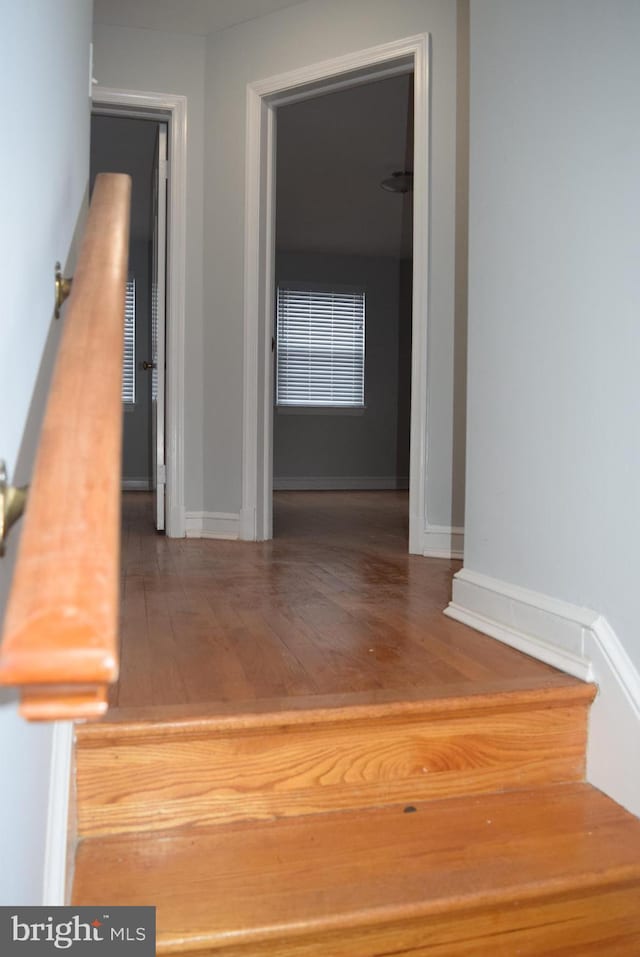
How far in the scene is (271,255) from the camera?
3695 mm

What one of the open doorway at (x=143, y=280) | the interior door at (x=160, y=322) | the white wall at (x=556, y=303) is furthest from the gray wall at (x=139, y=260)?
the white wall at (x=556, y=303)

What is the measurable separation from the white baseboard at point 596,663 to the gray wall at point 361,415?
6.25m

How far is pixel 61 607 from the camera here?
0.41 m

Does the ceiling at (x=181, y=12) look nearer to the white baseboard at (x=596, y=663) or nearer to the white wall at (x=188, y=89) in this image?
the white wall at (x=188, y=89)

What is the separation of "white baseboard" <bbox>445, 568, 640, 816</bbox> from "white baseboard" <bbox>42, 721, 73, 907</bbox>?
941 millimetres

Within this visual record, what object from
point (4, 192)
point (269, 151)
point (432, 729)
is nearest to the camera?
point (4, 192)

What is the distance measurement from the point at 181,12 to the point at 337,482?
5223mm

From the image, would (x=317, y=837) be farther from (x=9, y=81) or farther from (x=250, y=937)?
(x=9, y=81)

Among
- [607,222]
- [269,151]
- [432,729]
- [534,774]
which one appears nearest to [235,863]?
[432,729]

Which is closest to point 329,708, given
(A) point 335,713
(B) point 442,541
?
(A) point 335,713

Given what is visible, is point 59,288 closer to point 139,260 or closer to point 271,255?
point 271,255

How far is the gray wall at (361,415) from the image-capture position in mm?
7992

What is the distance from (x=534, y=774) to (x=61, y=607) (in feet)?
4.24

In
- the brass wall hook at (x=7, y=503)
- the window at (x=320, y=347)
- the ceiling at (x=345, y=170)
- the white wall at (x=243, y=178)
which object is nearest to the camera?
the brass wall hook at (x=7, y=503)
